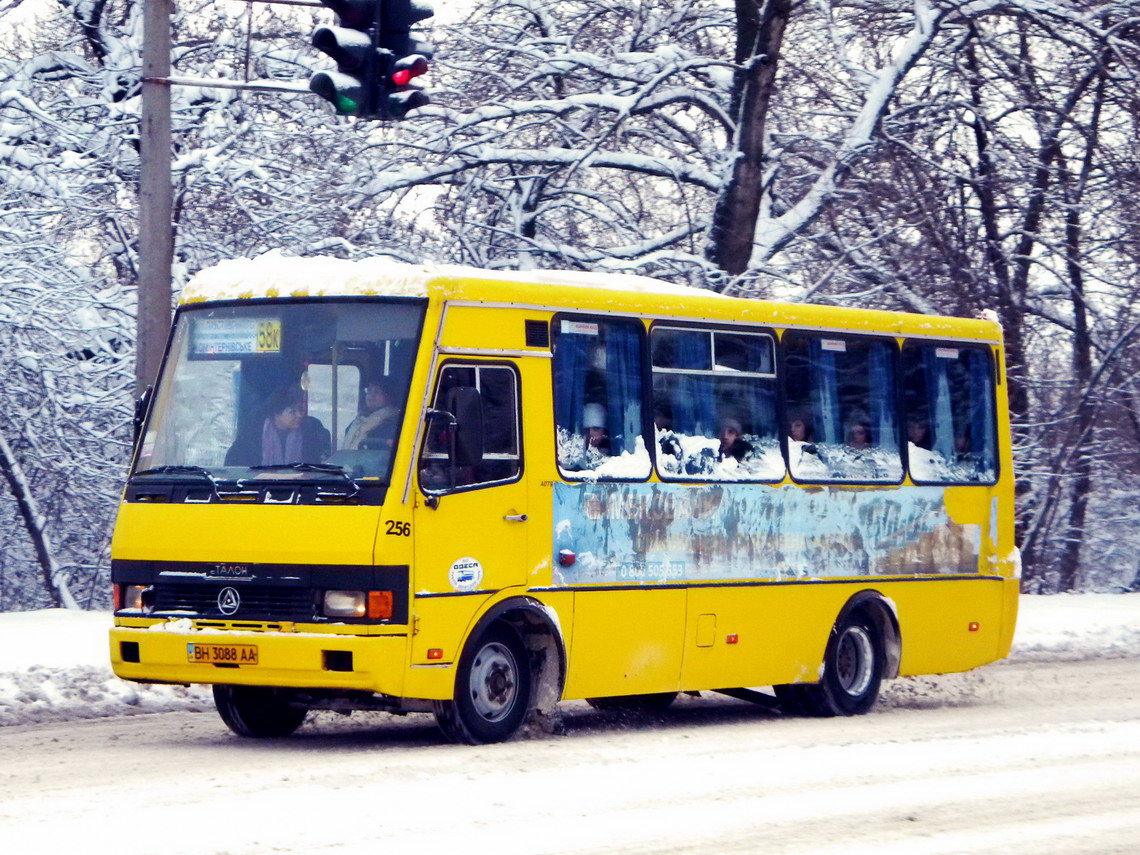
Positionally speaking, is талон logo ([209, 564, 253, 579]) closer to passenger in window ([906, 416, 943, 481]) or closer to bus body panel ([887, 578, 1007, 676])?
bus body panel ([887, 578, 1007, 676])

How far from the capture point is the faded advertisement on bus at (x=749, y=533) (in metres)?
12.4

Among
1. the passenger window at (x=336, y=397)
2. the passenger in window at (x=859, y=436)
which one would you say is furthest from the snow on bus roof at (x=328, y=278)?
the passenger in window at (x=859, y=436)

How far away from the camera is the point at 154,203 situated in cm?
1404

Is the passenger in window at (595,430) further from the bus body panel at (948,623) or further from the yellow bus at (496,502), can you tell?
the bus body panel at (948,623)

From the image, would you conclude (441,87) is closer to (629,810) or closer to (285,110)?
(285,110)

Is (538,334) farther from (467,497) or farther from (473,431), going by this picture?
(467,497)

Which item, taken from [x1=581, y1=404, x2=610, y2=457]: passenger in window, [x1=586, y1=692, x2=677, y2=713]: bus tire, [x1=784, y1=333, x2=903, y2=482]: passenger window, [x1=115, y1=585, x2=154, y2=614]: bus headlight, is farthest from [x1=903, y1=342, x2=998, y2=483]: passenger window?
[x1=115, y1=585, x2=154, y2=614]: bus headlight

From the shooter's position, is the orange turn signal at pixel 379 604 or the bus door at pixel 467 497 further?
the bus door at pixel 467 497

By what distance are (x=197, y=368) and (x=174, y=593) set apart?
4.61 feet

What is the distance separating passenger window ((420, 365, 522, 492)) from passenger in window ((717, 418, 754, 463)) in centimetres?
203

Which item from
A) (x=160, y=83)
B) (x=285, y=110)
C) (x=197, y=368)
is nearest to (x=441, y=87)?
(x=285, y=110)

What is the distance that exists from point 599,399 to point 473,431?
1.47 m

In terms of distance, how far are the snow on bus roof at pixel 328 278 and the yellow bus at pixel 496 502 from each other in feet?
0.06

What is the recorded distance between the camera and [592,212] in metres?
23.2
